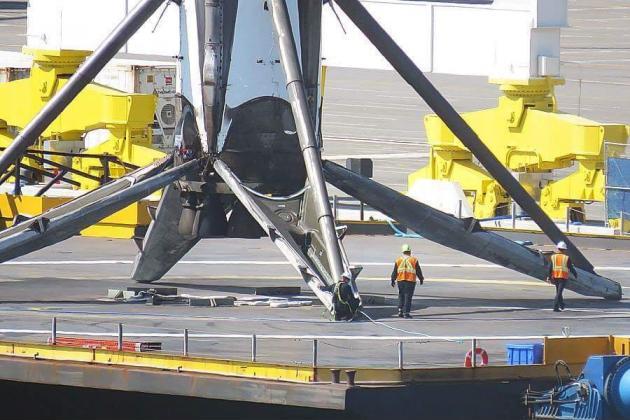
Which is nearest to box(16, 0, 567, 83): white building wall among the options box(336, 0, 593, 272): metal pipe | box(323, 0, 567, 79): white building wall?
box(323, 0, 567, 79): white building wall

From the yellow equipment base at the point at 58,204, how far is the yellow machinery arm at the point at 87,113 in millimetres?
4251

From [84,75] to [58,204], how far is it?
11.9m

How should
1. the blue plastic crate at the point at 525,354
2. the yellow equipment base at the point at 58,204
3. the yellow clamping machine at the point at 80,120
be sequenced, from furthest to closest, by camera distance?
the yellow clamping machine at the point at 80,120 → the yellow equipment base at the point at 58,204 → the blue plastic crate at the point at 525,354

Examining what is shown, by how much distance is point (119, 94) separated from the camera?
48.5 metres

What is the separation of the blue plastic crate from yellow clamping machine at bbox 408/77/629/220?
19.5 metres

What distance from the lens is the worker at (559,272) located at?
1267 inches

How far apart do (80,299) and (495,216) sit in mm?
16907

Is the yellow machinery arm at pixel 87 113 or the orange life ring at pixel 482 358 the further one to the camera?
the yellow machinery arm at pixel 87 113

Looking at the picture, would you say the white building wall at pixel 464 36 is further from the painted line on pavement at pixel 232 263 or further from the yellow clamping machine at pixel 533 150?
the painted line on pavement at pixel 232 263

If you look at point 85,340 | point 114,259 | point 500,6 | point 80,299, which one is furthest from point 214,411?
point 500,6

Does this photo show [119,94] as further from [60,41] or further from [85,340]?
[85,340]

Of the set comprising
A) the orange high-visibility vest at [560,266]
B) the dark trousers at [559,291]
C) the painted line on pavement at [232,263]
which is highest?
the orange high-visibility vest at [560,266]

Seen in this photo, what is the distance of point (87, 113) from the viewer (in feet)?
161

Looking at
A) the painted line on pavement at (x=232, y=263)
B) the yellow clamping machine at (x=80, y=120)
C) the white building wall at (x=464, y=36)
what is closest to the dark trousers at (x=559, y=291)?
the painted line on pavement at (x=232, y=263)
